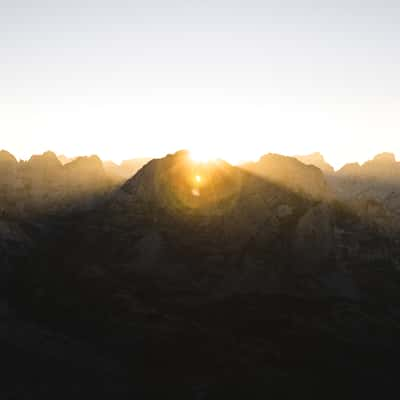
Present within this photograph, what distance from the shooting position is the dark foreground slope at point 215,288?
331 feet

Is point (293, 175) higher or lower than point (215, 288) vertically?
higher

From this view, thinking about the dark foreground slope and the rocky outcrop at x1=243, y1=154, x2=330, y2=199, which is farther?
the rocky outcrop at x1=243, y1=154, x2=330, y2=199

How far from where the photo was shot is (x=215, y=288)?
13688 cm

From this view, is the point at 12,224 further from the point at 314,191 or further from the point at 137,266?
the point at 314,191

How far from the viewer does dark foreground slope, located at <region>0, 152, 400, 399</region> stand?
10081 centimetres

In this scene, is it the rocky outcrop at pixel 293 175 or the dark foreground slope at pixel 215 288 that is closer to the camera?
the dark foreground slope at pixel 215 288

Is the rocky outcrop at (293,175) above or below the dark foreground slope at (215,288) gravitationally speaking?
above

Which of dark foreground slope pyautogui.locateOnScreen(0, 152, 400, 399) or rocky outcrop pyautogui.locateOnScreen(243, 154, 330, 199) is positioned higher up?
rocky outcrop pyautogui.locateOnScreen(243, 154, 330, 199)

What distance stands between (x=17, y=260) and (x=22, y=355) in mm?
49684

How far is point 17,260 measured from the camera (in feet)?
474

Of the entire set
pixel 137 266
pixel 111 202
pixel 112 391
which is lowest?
pixel 112 391

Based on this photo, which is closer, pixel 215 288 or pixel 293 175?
pixel 215 288

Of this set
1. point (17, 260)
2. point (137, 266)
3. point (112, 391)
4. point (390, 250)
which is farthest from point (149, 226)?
point (112, 391)

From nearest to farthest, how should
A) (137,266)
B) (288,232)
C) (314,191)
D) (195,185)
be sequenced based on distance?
(137,266)
(288,232)
(195,185)
(314,191)
